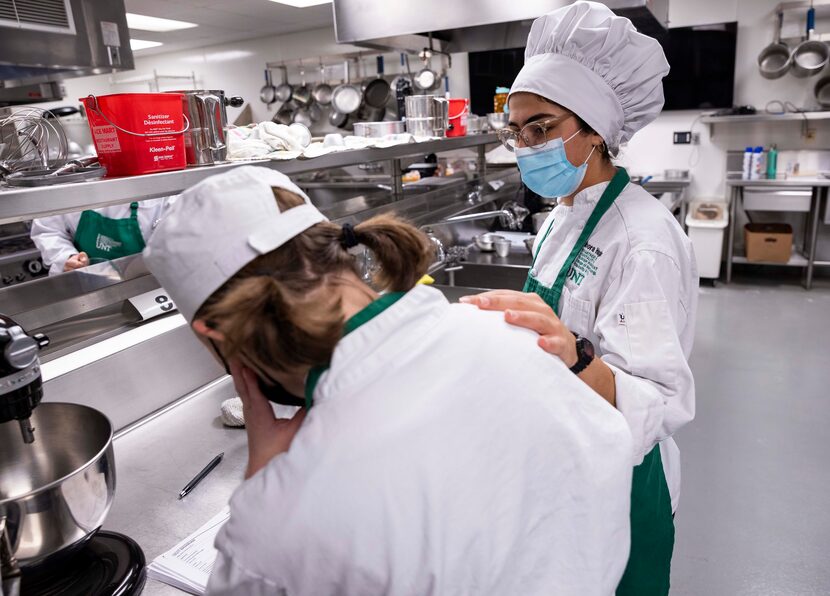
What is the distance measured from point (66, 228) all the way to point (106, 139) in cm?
197

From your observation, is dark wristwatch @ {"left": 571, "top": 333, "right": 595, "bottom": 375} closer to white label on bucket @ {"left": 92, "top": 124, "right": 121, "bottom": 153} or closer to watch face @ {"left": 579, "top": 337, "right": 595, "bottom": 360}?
watch face @ {"left": 579, "top": 337, "right": 595, "bottom": 360}

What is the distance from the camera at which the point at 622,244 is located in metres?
1.18

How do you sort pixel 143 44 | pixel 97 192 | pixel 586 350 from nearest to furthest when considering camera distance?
pixel 586 350, pixel 97 192, pixel 143 44

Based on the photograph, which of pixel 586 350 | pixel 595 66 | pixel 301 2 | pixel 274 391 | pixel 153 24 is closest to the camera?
pixel 274 391

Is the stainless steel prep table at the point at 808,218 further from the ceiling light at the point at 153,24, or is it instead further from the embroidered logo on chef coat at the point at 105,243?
the ceiling light at the point at 153,24

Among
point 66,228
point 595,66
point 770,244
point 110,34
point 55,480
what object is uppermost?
point 110,34

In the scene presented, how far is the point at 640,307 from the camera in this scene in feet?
3.61

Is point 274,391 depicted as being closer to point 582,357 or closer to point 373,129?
point 582,357

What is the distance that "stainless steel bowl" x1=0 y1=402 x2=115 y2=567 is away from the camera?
0.75 meters

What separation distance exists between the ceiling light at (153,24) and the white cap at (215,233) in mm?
6357

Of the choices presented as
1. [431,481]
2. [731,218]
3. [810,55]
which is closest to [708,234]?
[731,218]

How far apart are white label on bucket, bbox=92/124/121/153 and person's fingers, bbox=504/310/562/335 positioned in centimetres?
94

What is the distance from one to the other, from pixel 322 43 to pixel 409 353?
7.51 meters

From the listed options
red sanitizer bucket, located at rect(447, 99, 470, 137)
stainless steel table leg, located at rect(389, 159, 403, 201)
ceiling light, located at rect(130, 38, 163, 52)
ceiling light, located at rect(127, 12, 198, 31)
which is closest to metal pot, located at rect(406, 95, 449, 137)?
red sanitizer bucket, located at rect(447, 99, 470, 137)
